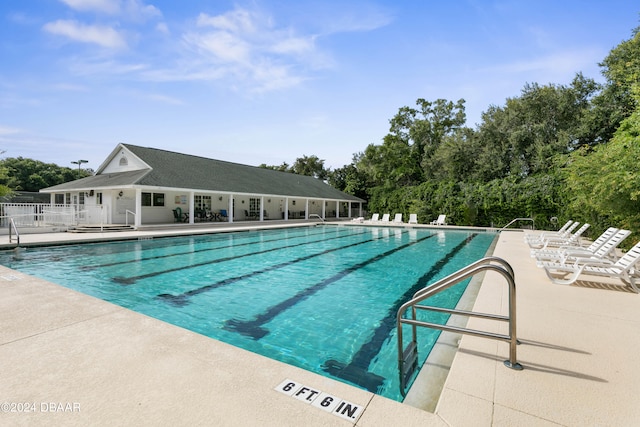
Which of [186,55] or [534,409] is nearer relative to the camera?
[534,409]

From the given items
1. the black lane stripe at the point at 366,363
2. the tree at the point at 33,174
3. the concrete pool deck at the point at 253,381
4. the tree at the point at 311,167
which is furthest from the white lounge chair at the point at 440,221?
the tree at the point at 33,174

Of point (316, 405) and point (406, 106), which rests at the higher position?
point (406, 106)

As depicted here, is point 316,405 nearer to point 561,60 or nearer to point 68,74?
point 68,74

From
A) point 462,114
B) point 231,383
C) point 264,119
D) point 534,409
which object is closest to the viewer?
point 534,409

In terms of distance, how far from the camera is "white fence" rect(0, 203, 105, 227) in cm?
1472

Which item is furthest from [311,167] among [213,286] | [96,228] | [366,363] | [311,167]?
[366,363]

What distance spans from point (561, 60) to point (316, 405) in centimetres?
2002

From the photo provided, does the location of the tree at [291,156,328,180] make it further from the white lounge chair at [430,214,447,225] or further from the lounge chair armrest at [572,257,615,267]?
the lounge chair armrest at [572,257,615,267]

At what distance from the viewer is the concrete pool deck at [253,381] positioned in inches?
82.8

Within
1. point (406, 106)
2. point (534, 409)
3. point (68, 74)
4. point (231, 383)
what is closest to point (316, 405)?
point (231, 383)

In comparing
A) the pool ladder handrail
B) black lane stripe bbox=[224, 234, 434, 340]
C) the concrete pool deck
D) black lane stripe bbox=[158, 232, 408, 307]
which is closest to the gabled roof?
black lane stripe bbox=[158, 232, 408, 307]

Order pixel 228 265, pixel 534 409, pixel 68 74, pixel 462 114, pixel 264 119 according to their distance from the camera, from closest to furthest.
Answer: pixel 534 409 < pixel 228 265 < pixel 68 74 < pixel 264 119 < pixel 462 114

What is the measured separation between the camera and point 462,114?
1405 inches

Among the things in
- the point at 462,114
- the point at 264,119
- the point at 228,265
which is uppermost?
the point at 462,114
